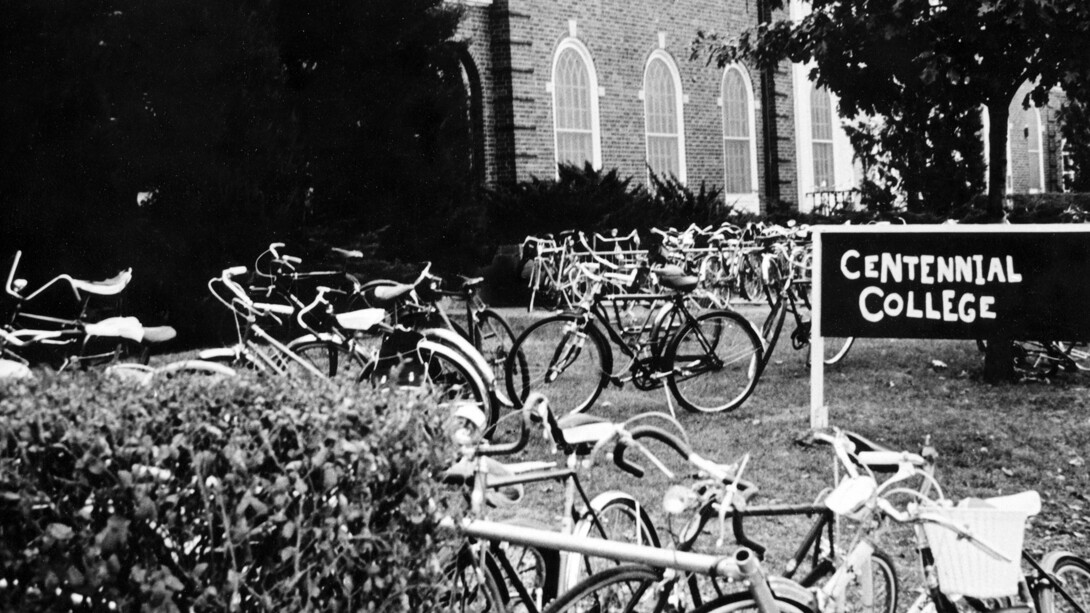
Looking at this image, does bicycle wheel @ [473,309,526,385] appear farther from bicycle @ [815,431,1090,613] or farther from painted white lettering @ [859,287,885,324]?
bicycle @ [815,431,1090,613]

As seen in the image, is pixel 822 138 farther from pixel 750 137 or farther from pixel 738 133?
pixel 738 133

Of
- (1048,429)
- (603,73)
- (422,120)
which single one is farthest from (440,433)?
(603,73)

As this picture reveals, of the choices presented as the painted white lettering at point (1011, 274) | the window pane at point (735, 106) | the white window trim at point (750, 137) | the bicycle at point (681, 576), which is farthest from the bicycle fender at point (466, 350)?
the window pane at point (735, 106)

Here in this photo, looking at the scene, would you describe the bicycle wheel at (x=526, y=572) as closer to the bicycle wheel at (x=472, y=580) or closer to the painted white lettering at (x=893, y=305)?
the bicycle wheel at (x=472, y=580)

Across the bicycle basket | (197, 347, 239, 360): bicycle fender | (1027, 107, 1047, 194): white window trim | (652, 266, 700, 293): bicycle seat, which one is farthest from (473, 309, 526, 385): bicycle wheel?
(1027, 107, 1047, 194): white window trim

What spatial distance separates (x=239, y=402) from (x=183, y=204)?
9953mm

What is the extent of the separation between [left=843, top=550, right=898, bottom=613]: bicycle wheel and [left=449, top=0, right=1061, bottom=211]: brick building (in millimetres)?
14295

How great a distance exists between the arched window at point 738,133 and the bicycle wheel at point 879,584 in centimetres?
2062

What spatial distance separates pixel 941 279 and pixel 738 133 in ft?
58.0

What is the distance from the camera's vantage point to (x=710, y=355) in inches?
348

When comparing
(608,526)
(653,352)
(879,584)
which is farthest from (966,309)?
(608,526)

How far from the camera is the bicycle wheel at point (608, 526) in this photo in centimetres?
359

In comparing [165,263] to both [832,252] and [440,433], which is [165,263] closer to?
[832,252]

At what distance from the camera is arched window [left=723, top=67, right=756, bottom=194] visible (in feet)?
80.7
